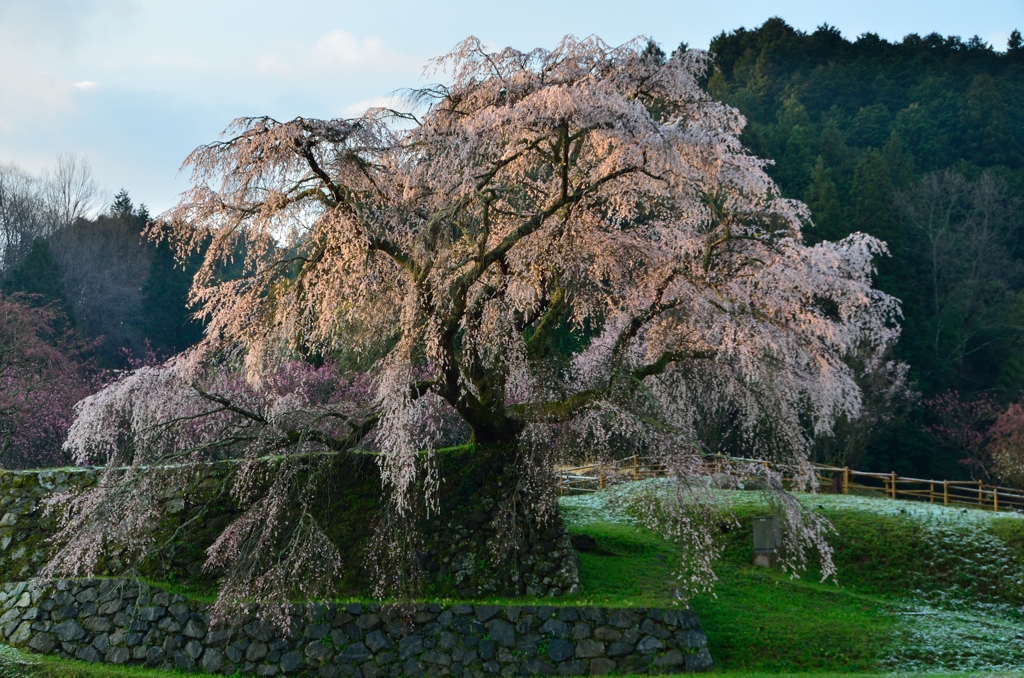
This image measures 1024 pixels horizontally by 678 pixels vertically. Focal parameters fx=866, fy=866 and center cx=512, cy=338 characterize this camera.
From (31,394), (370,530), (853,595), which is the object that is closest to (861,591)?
(853,595)

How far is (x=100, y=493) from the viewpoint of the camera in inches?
386

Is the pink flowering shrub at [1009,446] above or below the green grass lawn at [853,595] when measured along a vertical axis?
above

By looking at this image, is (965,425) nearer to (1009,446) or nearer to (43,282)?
(1009,446)

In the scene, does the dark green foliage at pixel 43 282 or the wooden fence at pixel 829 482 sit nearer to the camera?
the wooden fence at pixel 829 482

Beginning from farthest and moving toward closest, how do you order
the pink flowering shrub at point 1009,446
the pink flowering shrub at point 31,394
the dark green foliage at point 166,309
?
the dark green foliage at point 166,309 < the pink flowering shrub at point 1009,446 < the pink flowering shrub at point 31,394

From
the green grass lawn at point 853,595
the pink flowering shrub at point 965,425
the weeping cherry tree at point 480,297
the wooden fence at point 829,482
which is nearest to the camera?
the weeping cherry tree at point 480,297

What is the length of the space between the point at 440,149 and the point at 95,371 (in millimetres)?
18475

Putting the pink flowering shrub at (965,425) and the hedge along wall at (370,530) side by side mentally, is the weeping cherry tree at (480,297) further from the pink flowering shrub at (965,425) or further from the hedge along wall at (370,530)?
the pink flowering shrub at (965,425)

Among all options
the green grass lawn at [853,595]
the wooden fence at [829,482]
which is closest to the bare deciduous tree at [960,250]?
the wooden fence at [829,482]

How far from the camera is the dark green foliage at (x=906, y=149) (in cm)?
2819

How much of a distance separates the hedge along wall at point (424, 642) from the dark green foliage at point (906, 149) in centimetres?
1813

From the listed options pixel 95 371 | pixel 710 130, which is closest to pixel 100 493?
pixel 710 130

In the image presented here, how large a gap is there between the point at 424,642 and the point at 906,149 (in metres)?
34.2

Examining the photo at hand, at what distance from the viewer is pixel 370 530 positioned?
34.0 feet
